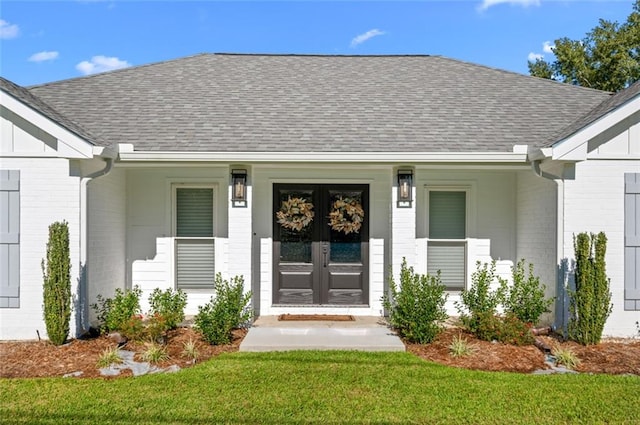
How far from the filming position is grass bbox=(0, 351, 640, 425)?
3887mm

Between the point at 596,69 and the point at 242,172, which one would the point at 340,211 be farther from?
the point at 596,69

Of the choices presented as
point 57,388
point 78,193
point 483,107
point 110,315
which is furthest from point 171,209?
point 483,107

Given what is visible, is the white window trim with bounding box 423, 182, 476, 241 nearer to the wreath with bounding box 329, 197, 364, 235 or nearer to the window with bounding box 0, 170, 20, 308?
the wreath with bounding box 329, 197, 364, 235

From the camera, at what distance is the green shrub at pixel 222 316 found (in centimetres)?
586

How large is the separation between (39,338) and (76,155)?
2690 mm

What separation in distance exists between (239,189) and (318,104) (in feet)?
8.59

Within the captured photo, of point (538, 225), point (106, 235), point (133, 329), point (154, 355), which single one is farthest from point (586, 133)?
point (106, 235)

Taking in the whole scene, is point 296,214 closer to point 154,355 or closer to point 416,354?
point 416,354

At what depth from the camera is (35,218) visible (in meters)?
6.27

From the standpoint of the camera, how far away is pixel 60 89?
28.8ft

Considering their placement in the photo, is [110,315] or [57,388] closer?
[57,388]

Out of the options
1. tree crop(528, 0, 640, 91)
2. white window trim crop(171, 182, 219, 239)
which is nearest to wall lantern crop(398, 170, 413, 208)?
white window trim crop(171, 182, 219, 239)

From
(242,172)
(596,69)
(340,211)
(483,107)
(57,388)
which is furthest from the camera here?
(596,69)

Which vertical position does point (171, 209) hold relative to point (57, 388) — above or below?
above
